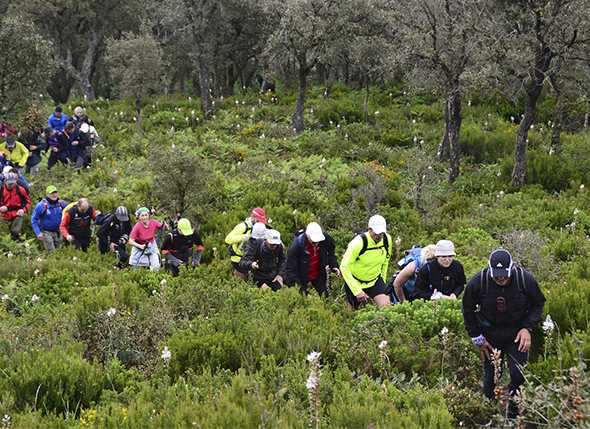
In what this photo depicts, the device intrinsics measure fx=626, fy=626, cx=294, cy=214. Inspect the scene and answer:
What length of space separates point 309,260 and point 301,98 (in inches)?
573

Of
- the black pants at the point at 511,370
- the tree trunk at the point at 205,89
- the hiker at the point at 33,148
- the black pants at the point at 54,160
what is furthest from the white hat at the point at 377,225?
the tree trunk at the point at 205,89

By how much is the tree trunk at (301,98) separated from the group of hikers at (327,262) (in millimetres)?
9444

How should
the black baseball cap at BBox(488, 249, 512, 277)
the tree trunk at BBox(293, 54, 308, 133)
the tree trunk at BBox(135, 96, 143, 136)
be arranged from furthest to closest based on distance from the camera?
the tree trunk at BBox(293, 54, 308, 133), the tree trunk at BBox(135, 96, 143, 136), the black baseball cap at BBox(488, 249, 512, 277)

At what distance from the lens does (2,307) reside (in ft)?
27.7

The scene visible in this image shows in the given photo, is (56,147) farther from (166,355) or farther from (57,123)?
(166,355)

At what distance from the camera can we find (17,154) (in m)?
15.4

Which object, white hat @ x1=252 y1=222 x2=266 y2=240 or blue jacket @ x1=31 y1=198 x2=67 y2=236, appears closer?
white hat @ x1=252 y1=222 x2=266 y2=240

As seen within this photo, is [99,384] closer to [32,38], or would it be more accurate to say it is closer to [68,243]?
[68,243]

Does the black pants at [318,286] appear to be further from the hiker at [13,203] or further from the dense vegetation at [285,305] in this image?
the hiker at [13,203]

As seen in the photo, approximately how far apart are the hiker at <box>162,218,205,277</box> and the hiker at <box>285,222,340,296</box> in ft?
A: 8.77

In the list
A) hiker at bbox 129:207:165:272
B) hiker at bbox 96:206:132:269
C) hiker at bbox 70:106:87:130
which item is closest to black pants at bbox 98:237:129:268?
hiker at bbox 96:206:132:269

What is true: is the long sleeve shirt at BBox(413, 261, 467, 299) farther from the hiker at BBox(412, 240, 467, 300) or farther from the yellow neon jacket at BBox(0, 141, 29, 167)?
the yellow neon jacket at BBox(0, 141, 29, 167)

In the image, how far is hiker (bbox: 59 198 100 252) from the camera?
11391mm

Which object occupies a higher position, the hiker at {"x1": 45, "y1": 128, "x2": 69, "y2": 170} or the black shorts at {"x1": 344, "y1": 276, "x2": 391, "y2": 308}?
the hiker at {"x1": 45, "y1": 128, "x2": 69, "y2": 170}
